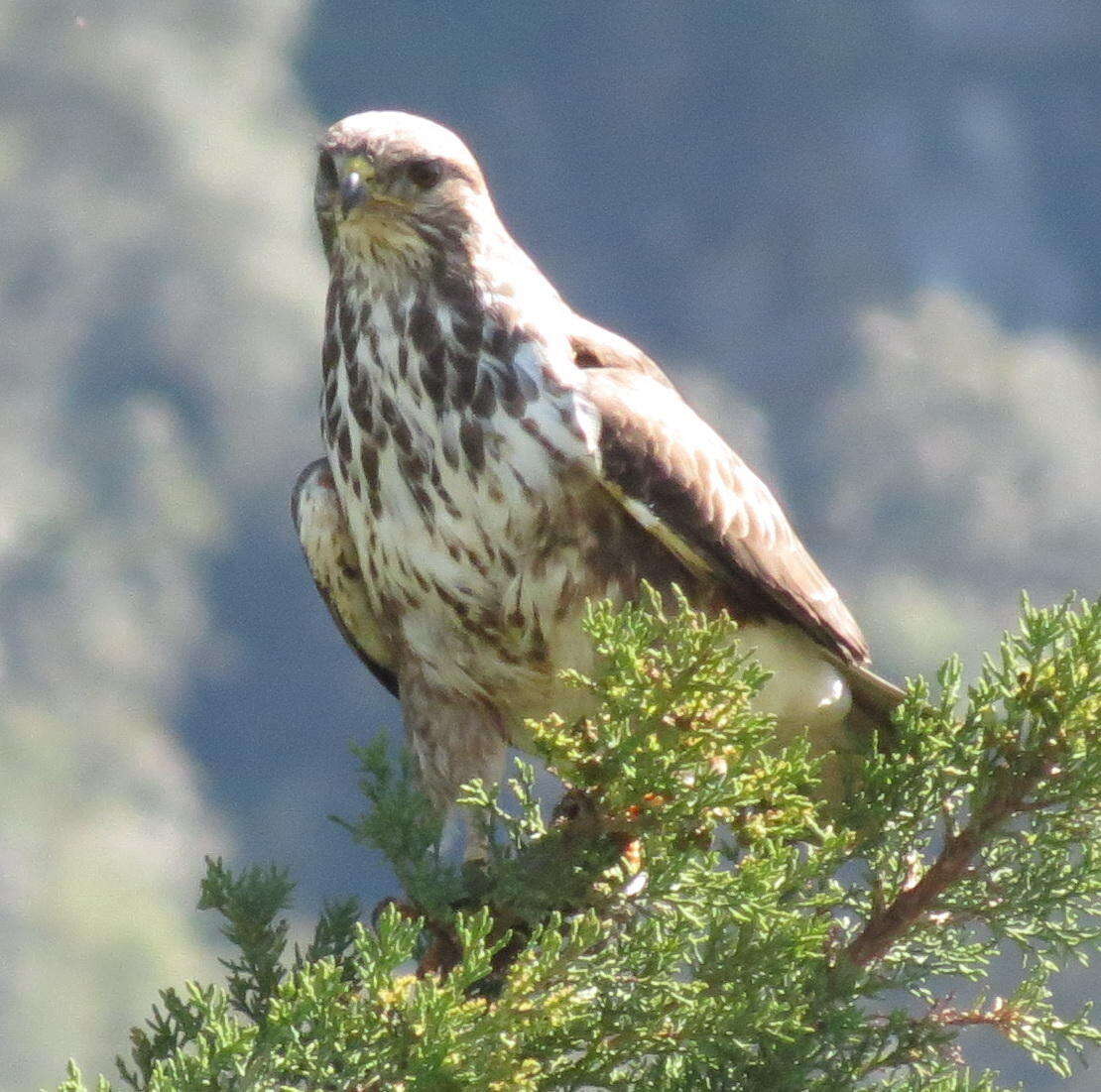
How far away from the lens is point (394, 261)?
3.77m

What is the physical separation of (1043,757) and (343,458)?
1.49m

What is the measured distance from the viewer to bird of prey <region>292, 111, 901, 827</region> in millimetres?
3510

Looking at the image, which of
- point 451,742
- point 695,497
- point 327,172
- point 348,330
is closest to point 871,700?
point 695,497

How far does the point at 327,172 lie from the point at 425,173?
19cm

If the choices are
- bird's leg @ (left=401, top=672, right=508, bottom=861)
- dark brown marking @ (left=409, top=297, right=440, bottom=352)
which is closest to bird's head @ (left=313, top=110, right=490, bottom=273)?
dark brown marking @ (left=409, top=297, right=440, bottom=352)

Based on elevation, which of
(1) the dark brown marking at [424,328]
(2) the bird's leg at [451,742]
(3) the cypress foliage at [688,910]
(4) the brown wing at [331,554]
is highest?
(1) the dark brown marking at [424,328]

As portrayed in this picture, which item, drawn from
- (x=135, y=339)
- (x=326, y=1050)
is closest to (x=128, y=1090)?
(x=326, y=1050)

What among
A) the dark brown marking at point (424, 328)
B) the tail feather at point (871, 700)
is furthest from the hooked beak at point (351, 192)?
the tail feather at point (871, 700)

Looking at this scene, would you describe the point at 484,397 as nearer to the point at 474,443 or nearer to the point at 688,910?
the point at 474,443

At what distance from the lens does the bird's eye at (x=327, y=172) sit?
382 centimetres

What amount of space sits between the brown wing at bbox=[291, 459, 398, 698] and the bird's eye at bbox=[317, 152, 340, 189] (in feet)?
1.71

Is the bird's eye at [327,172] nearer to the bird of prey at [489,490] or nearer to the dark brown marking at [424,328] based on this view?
the bird of prey at [489,490]

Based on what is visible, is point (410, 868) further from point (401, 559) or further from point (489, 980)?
point (401, 559)

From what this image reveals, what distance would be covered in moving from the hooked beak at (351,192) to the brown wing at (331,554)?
0.50 metres
